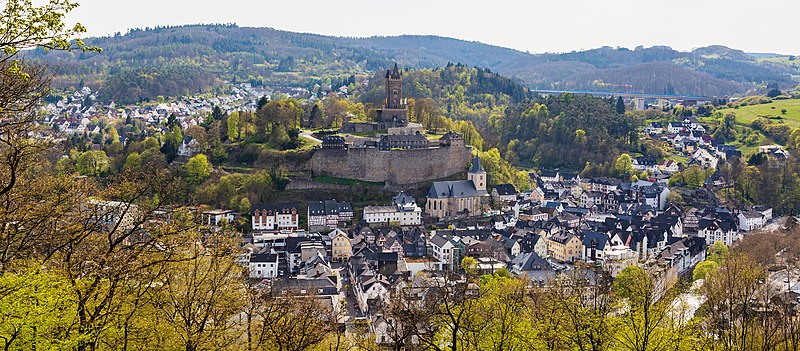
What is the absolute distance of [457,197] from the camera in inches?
2041

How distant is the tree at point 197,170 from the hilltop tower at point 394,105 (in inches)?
563

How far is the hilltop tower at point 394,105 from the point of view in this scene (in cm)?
6044

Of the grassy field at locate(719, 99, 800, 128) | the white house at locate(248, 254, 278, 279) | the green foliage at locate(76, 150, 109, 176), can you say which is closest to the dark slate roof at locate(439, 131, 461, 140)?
the white house at locate(248, 254, 278, 279)

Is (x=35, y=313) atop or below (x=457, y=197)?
atop

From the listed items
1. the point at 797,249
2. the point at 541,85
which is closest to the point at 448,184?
the point at 797,249

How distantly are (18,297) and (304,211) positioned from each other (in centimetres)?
3860

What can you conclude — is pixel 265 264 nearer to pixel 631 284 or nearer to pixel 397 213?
pixel 397 213

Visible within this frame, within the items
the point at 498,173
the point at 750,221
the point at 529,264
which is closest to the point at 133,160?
the point at 498,173

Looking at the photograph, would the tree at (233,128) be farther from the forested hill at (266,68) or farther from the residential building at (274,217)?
the forested hill at (266,68)

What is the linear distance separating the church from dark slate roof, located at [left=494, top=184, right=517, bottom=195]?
2.44m

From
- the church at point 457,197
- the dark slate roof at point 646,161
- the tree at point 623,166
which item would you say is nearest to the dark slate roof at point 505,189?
the church at point 457,197

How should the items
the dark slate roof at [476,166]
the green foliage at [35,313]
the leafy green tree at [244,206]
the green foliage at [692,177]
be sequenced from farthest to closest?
the green foliage at [692,177] < the dark slate roof at [476,166] < the leafy green tree at [244,206] < the green foliage at [35,313]

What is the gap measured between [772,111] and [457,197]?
2024 inches

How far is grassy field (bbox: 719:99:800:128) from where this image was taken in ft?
271
